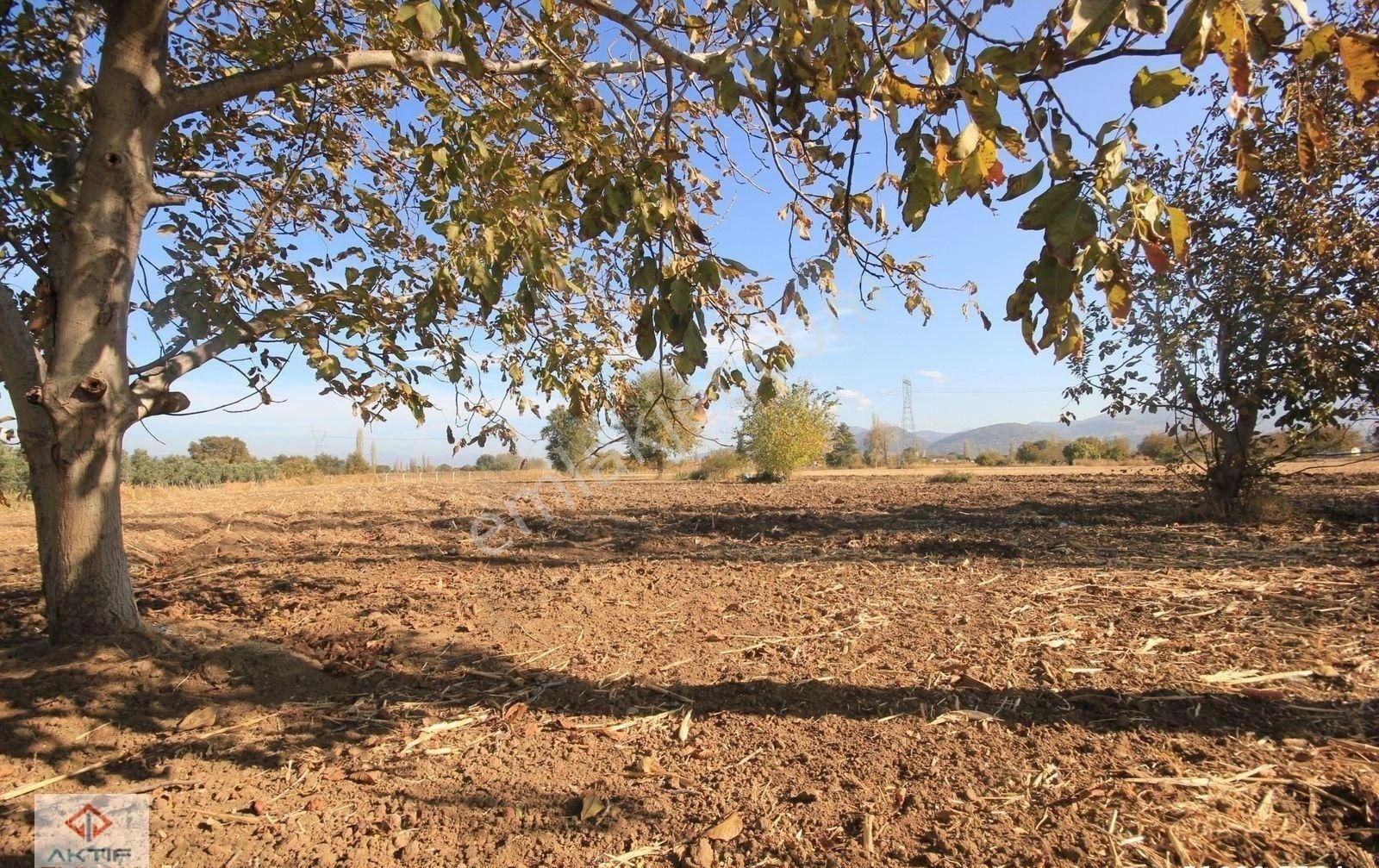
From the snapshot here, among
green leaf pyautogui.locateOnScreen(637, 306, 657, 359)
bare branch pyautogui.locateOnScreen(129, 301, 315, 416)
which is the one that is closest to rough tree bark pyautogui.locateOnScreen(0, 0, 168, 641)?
bare branch pyautogui.locateOnScreen(129, 301, 315, 416)

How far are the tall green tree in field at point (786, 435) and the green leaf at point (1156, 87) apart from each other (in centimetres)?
1955

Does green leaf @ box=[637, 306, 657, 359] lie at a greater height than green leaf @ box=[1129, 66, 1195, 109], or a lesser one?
lesser

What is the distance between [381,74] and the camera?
4125 mm

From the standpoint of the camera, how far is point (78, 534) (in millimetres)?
2762

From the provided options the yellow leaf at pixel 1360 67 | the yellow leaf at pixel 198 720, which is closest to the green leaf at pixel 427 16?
the yellow leaf at pixel 1360 67

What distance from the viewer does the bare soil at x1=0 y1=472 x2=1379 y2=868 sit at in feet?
5.96

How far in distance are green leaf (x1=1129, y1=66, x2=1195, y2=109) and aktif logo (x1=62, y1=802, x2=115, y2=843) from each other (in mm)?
3398

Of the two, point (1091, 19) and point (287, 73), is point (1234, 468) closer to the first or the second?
point (1091, 19)

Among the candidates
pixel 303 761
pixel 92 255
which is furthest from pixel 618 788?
pixel 92 255

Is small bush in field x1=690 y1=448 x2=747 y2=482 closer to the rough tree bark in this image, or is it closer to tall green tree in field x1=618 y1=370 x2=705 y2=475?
tall green tree in field x1=618 y1=370 x2=705 y2=475

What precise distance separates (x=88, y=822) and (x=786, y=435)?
1999 cm

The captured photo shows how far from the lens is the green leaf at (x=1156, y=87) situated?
1.10m

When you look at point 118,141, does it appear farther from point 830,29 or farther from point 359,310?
point 830,29

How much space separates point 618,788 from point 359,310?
2.79 m
